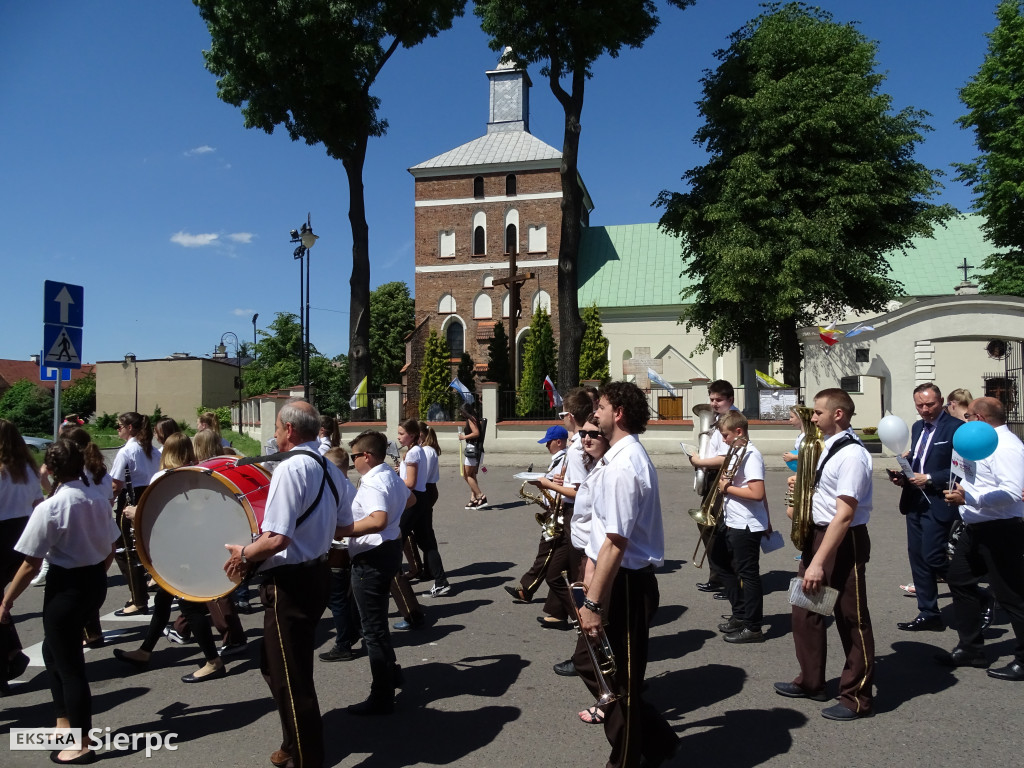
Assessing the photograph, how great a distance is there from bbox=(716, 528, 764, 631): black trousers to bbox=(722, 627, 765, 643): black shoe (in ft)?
0.10

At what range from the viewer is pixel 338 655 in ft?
19.2

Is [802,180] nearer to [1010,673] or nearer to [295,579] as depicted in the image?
[1010,673]

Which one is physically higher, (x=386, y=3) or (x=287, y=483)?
(x=386, y=3)

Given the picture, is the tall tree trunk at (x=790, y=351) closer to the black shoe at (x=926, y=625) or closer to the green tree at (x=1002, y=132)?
the green tree at (x=1002, y=132)

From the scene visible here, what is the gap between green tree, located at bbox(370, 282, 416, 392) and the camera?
5878 cm

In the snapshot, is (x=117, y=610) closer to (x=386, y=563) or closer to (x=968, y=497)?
(x=386, y=563)

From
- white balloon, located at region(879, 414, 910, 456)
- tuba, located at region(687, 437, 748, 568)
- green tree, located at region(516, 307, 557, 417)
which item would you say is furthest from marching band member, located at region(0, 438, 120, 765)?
green tree, located at region(516, 307, 557, 417)

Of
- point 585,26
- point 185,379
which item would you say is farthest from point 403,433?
point 185,379

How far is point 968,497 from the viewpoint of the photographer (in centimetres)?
550

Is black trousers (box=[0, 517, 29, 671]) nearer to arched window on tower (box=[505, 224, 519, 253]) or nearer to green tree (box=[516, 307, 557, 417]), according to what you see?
green tree (box=[516, 307, 557, 417])

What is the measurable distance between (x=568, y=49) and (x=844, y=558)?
849 inches

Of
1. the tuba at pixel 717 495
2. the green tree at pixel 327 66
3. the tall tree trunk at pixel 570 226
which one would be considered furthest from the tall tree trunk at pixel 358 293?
the tuba at pixel 717 495

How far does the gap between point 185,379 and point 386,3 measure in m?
49.1

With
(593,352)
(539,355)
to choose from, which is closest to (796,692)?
(539,355)
